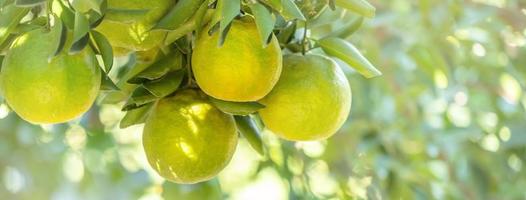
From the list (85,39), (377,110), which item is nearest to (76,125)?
(377,110)

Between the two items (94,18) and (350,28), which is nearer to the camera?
(94,18)

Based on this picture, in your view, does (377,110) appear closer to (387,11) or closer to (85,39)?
(387,11)

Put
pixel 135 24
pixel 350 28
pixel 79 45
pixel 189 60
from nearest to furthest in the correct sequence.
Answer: pixel 79 45
pixel 135 24
pixel 189 60
pixel 350 28

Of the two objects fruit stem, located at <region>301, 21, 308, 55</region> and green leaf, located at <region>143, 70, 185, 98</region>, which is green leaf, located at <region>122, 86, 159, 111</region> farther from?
fruit stem, located at <region>301, 21, 308, 55</region>

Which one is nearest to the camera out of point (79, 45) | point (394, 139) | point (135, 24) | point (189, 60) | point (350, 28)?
point (79, 45)

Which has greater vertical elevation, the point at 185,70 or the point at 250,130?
the point at 185,70

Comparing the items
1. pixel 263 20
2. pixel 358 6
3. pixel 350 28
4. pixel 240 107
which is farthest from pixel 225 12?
pixel 350 28

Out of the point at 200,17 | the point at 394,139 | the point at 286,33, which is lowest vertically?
the point at 394,139

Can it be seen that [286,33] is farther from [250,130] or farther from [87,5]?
[87,5]
